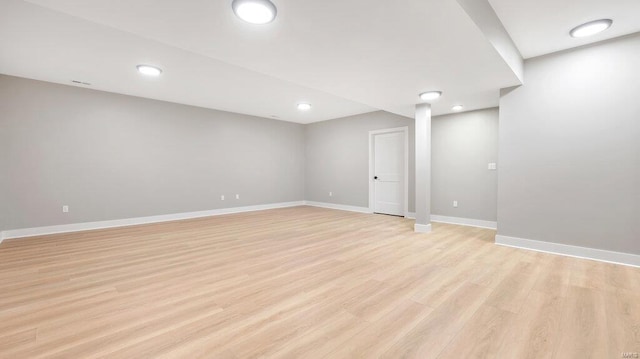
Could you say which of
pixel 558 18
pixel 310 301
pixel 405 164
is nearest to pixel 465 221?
pixel 405 164

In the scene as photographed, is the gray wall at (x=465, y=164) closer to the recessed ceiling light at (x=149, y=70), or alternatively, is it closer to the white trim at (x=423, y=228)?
the white trim at (x=423, y=228)

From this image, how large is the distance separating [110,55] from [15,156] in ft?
9.06

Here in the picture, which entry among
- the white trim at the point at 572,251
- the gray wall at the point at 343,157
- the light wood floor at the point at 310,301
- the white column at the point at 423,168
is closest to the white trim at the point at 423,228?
the white column at the point at 423,168

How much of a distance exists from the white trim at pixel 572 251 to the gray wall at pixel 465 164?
1371 millimetres

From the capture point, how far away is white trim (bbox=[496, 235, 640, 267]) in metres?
2.95

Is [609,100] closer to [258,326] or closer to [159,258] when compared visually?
[258,326]

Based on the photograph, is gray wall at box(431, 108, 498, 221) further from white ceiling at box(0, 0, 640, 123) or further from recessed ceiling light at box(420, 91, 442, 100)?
recessed ceiling light at box(420, 91, 442, 100)

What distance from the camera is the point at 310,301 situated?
2152 mm

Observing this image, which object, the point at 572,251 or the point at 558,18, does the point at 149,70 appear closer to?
the point at 558,18

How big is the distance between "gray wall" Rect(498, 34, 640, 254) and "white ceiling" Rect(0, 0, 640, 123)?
31cm

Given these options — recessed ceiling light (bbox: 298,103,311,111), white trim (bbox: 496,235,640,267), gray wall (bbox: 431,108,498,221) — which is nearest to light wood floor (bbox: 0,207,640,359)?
white trim (bbox: 496,235,640,267)

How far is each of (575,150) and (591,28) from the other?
54.7 inches

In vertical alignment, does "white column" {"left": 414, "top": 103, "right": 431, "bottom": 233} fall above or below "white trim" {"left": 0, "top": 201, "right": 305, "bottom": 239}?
above

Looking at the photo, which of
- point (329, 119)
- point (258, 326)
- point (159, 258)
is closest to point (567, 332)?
point (258, 326)
